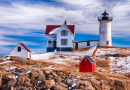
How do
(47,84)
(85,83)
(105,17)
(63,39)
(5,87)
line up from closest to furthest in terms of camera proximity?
(5,87) < (47,84) < (85,83) < (63,39) < (105,17)

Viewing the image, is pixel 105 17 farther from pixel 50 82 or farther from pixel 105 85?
pixel 50 82

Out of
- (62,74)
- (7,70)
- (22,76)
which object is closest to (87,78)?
(62,74)

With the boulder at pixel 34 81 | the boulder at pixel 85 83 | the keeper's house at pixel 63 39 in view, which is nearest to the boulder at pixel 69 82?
the boulder at pixel 85 83

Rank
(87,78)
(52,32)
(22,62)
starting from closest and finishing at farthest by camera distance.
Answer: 1. (87,78)
2. (22,62)
3. (52,32)

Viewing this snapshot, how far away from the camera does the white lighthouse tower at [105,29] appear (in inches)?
2399

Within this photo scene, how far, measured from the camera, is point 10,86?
1009 inches

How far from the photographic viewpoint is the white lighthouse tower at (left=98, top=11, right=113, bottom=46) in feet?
200

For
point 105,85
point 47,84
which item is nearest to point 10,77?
point 47,84

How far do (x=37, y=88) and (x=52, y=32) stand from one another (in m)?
34.6

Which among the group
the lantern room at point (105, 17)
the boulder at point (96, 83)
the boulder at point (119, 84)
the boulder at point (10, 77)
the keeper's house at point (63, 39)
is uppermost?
the lantern room at point (105, 17)

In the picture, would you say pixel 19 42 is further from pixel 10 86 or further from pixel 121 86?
pixel 121 86

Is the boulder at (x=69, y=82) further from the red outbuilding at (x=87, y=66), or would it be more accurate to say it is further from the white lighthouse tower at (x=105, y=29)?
the white lighthouse tower at (x=105, y=29)

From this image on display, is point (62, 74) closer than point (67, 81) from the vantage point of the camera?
No

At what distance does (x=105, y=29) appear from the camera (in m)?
61.0
